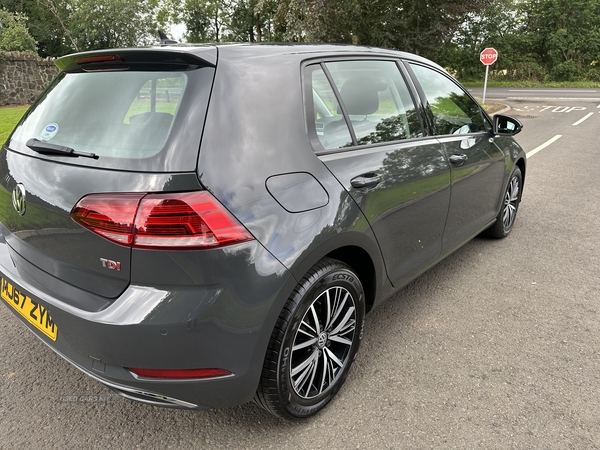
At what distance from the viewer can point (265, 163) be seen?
188 cm

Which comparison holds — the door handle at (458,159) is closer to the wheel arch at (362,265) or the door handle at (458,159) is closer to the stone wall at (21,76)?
the wheel arch at (362,265)

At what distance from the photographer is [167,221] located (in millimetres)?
1668

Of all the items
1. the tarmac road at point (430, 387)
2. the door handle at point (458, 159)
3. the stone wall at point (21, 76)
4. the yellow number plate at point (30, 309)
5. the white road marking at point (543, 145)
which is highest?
the stone wall at point (21, 76)

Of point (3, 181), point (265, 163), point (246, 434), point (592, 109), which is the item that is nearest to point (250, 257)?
point (265, 163)

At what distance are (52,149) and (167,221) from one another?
0.72 m

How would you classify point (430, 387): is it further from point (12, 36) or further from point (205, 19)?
point (205, 19)

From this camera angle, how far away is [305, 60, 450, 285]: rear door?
7.45 feet

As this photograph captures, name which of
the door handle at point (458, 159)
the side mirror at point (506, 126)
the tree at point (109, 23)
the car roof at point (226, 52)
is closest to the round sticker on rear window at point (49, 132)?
the car roof at point (226, 52)

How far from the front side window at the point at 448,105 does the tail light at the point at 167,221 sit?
196 centimetres

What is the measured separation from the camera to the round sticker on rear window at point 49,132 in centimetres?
212

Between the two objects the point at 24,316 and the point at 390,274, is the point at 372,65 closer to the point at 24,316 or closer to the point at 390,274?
the point at 390,274

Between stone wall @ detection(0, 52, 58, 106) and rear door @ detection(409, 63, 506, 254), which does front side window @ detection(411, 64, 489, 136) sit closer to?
rear door @ detection(409, 63, 506, 254)

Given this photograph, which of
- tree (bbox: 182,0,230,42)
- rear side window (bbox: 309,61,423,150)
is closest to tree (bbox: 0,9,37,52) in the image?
tree (bbox: 182,0,230,42)

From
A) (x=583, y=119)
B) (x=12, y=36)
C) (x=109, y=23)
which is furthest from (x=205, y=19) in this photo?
(x=583, y=119)
